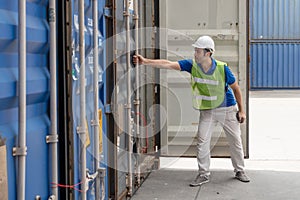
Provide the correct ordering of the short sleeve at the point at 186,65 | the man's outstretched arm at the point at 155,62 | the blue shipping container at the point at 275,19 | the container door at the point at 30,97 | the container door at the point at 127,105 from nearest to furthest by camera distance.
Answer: the container door at the point at 30,97, the container door at the point at 127,105, the man's outstretched arm at the point at 155,62, the short sleeve at the point at 186,65, the blue shipping container at the point at 275,19

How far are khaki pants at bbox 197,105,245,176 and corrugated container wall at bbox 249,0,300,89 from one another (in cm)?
1912

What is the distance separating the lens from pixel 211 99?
6074 mm

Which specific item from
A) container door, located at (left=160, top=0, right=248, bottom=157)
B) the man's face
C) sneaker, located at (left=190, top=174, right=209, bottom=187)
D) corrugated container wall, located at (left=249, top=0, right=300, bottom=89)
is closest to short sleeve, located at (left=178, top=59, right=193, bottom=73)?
the man's face

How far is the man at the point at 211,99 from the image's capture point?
5996 millimetres

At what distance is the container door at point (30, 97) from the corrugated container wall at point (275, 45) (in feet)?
73.9

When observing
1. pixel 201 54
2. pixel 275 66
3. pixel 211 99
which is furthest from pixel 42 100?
pixel 275 66

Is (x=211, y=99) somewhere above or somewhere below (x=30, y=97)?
below

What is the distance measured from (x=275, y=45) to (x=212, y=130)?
1998 cm

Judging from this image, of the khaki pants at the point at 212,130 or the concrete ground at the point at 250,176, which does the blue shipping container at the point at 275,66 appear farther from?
the khaki pants at the point at 212,130

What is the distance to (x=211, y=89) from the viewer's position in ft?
19.9

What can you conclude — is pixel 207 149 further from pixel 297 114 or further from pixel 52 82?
pixel 297 114

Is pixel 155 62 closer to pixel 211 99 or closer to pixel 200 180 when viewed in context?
pixel 211 99

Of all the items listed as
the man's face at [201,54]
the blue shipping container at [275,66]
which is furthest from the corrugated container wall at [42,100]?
the blue shipping container at [275,66]

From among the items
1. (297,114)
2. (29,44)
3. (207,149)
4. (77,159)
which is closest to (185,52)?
(207,149)
